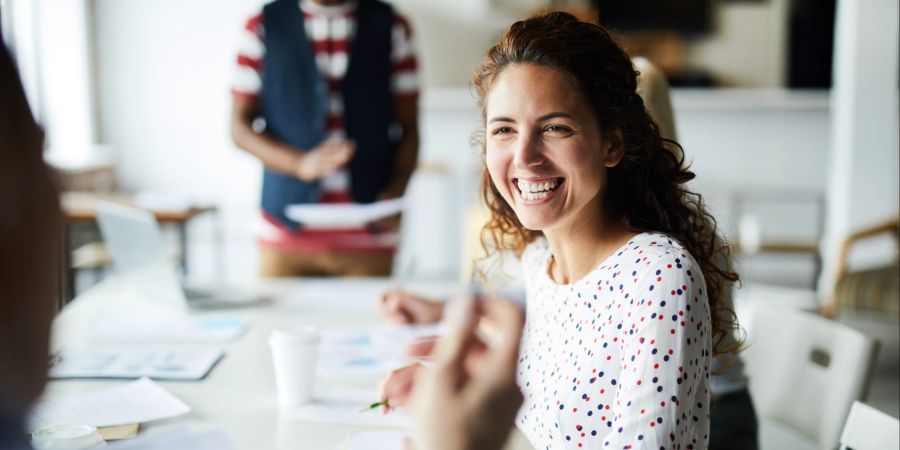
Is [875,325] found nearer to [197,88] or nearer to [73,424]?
[73,424]

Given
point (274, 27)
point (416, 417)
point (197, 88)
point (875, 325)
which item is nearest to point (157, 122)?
point (197, 88)

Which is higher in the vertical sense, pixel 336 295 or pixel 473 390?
pixel 473 390

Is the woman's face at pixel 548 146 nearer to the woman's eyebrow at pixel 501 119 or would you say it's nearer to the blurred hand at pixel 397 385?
the woman's eyebrow at pixel 501 119

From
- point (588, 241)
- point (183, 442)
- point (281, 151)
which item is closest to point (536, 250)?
point (588, 241)

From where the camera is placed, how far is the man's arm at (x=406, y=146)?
2500 millimetres

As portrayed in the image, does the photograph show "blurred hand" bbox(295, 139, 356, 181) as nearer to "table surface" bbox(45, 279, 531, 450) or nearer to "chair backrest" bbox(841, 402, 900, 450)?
"table surface" bbox(45, 279, 531, 450)

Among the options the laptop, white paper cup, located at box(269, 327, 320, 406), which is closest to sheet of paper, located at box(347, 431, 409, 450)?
white paper cup, located at box(269, 327, 320, 406)

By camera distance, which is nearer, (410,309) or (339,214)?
(410,309)

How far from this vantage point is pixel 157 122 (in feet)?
18.3

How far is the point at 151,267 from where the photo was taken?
187cm

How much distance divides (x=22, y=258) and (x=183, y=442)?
11.6 inches

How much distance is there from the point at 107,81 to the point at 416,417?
5.43m

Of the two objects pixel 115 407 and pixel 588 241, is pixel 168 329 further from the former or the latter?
pixel 588 241

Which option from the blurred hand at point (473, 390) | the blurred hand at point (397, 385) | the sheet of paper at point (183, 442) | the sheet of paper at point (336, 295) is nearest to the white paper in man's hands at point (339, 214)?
the sheet of paper at point (336, 295)
